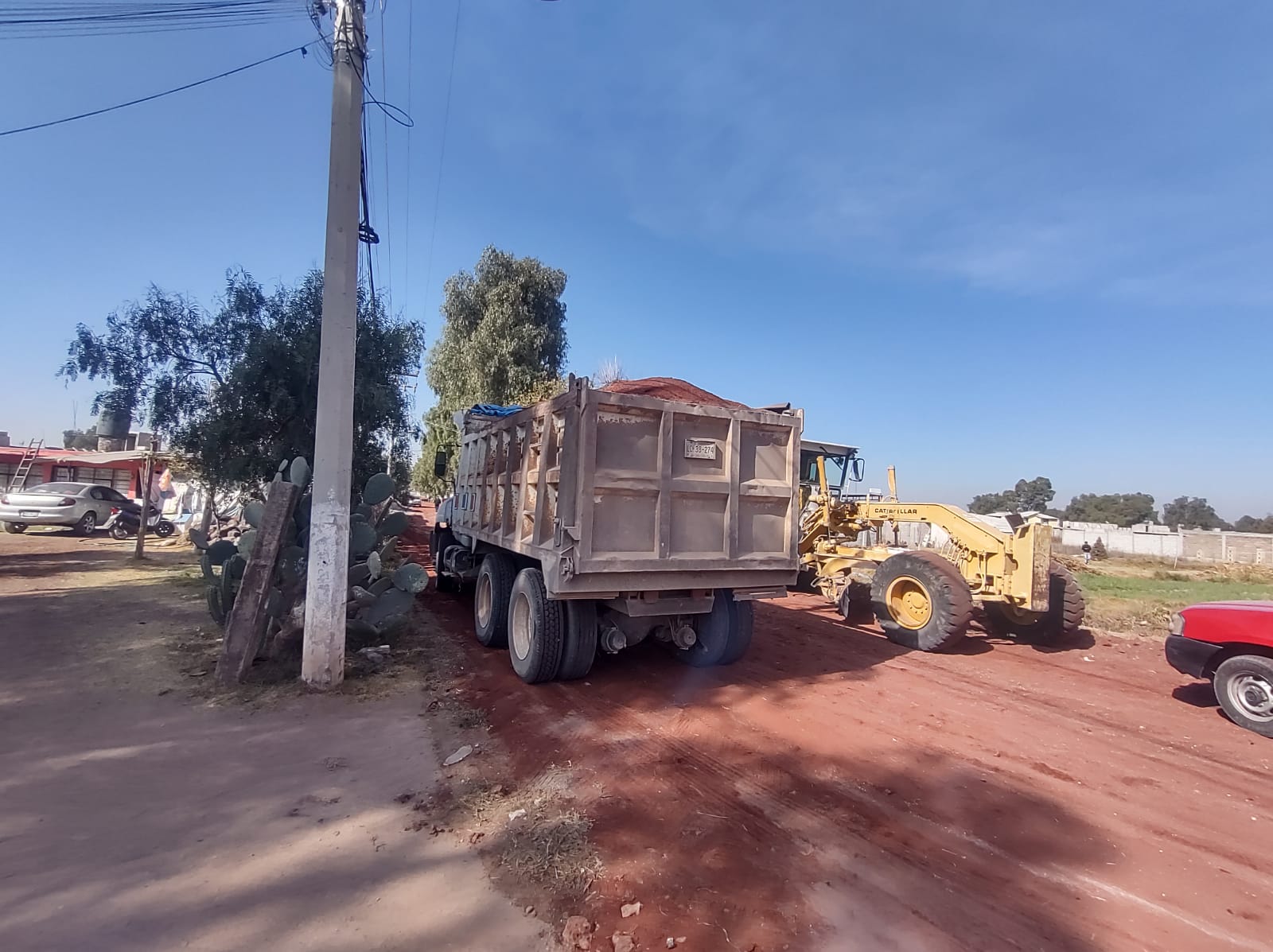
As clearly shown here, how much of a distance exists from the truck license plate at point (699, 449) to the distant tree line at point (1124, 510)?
6208 centimetres

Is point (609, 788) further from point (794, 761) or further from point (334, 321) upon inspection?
point (334, 321)

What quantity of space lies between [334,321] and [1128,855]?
23.3 ft

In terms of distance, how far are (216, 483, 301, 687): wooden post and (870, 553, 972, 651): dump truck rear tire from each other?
743cm

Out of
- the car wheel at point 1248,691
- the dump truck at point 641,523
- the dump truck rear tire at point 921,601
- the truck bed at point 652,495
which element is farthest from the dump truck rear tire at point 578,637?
the car wheel at point 1248,691

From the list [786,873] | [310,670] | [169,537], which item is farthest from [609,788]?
[169,537]

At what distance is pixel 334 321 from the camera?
20.8 ft

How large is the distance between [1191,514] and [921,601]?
93.8 metres

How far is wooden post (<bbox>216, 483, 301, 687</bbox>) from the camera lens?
6395 millimetres

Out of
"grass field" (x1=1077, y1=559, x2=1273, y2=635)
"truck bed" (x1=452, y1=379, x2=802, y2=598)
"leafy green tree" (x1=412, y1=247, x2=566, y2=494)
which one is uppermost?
"leafy green tree" (x1=412, y1=247, x2=566, y2=494)

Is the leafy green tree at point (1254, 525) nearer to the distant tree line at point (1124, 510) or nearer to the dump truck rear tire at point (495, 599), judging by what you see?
the distant tree line at point (1124, 510)

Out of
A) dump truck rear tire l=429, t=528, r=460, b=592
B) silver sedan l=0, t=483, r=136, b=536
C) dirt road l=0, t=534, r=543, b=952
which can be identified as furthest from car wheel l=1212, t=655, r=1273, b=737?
silver sedan l=0, t=483, r=136, b=536

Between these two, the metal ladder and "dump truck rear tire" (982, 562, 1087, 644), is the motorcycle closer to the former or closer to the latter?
the metal ladder

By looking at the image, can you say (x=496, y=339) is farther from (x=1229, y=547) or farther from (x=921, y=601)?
(x=1229, y=547)

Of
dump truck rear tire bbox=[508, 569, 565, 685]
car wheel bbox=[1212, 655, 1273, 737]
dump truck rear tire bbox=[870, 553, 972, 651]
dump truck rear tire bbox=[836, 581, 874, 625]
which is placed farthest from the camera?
dump truck rear tire bbox=[836, 581, 874, 625]
